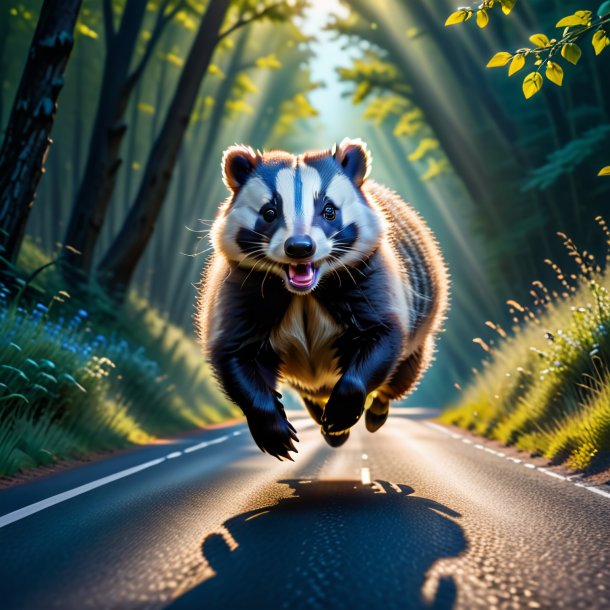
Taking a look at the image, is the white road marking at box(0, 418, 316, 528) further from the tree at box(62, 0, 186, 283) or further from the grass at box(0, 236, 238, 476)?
the tree at box(62, 0, 186, 283)

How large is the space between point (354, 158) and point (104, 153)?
1022cm

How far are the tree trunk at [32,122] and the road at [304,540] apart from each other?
3.98m

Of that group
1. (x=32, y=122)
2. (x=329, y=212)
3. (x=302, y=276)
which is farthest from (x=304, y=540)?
(x=32, y=122)

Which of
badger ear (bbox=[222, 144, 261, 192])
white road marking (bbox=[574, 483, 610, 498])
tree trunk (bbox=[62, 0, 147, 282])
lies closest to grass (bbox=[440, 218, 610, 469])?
white road marking (bbox=[574, 483, 610, 498])

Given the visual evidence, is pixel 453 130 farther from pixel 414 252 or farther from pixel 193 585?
pixel 193 585

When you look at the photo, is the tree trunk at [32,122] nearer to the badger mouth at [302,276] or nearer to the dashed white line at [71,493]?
the dashed white line at [71,493]

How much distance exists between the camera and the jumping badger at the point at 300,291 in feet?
19.6

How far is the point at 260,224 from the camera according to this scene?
5984 mm

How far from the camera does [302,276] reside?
582 cm

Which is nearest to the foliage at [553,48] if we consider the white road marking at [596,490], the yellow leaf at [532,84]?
the yellow leaf at [532,84]

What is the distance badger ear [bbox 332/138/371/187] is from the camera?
6418 mm

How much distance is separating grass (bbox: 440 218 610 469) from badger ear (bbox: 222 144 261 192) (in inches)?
196

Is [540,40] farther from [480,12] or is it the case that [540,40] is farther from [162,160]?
[162,160]

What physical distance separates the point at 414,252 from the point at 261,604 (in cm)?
503
